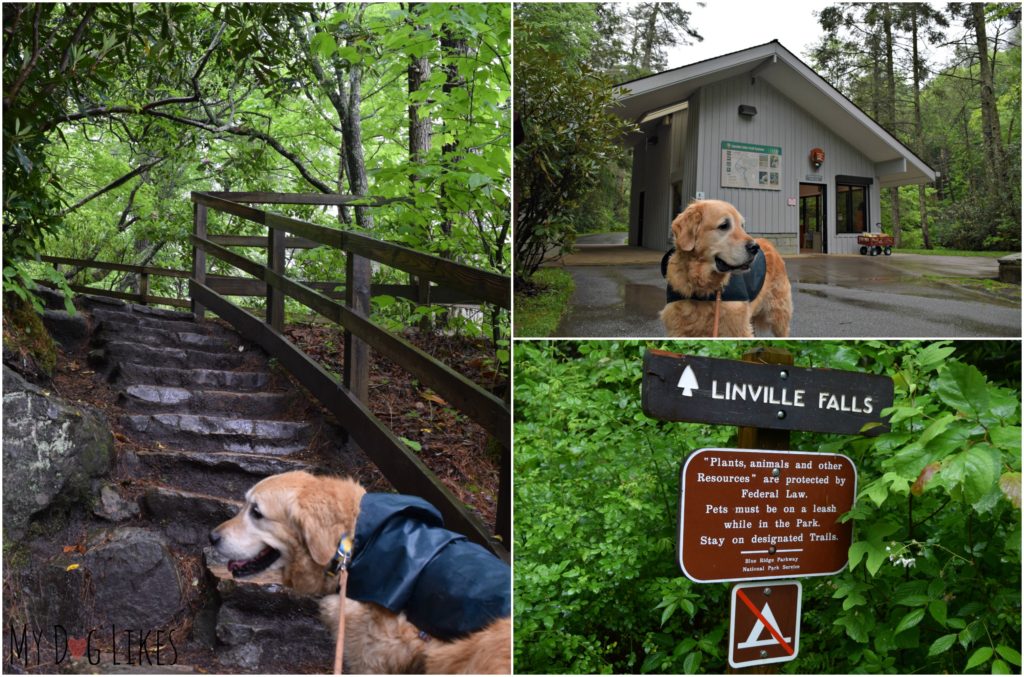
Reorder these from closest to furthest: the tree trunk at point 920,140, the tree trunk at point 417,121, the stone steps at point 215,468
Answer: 1. the tree trunk at point 920,140
2. the stone steps at point 215,468
3. the tree trunk at point 417,121

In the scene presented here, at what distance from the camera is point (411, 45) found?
429 cm

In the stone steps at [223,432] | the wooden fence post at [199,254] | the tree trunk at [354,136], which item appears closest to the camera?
the stone steps at [223,432]

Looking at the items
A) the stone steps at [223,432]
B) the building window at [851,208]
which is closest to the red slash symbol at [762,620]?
the building window at [851,208]

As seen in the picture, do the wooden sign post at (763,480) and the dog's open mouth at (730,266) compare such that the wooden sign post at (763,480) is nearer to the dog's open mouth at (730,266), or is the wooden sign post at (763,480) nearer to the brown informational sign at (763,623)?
the brown informational sign at (763,623)

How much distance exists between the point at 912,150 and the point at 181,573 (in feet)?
11.1

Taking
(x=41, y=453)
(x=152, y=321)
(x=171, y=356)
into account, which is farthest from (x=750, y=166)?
(x=152, y=321)

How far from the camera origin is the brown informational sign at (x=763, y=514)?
2.21 meters

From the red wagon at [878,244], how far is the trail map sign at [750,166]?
1.62ft

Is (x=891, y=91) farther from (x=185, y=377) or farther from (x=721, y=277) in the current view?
(x=185, y=377)

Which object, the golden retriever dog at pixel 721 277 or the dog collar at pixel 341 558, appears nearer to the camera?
the dog collar at pixel 341 558

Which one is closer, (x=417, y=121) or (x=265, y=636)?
(x=265, y=636)

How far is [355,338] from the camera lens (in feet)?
13.0

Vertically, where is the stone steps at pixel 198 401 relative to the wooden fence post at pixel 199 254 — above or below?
below

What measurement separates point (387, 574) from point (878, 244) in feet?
7.41
